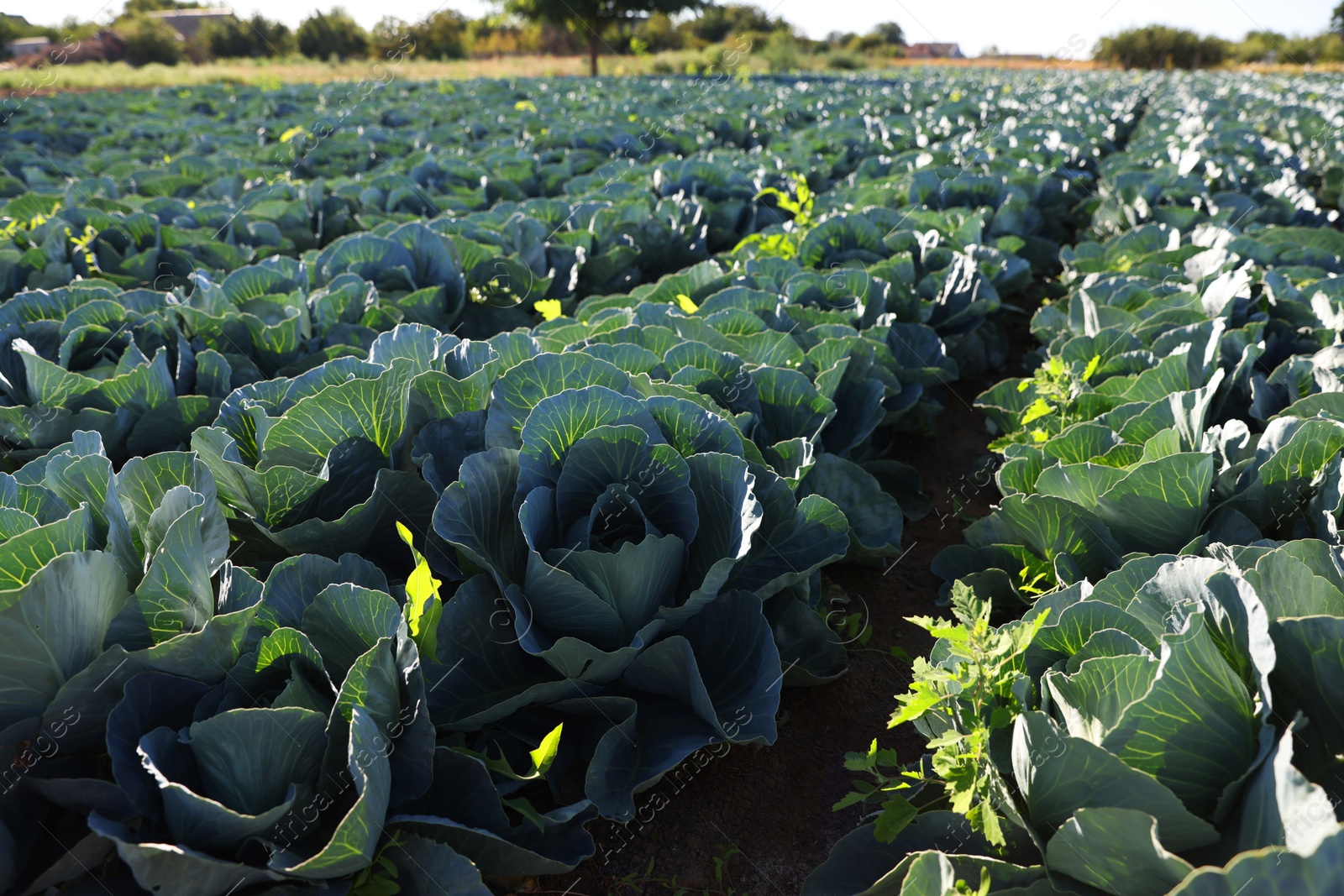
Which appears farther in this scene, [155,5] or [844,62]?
[155,5]

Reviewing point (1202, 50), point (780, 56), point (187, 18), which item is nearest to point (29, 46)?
point (187, 18)

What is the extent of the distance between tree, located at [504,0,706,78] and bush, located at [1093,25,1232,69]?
2731 cm

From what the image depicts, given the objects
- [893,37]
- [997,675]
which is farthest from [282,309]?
[893,37]

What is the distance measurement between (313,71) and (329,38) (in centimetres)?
1539

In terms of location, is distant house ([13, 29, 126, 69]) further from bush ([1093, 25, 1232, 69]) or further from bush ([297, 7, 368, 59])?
bush ([1093, 25, 1232, 69])

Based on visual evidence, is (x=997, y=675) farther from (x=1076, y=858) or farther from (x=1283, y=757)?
(x=1283, y=757)

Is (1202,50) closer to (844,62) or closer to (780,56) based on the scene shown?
(844,62)

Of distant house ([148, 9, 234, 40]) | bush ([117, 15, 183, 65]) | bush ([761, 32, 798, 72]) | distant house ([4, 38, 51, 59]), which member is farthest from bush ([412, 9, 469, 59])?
distant house ([4, 38, 51, 59])

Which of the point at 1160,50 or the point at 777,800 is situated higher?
the point at 1160,50

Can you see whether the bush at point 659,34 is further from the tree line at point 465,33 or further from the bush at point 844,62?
the bush at point 844,62

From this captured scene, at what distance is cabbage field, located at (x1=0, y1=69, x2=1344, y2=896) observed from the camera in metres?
1.27

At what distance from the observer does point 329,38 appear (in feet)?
131

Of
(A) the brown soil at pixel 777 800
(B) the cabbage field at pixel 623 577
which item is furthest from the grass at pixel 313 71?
(A) the brown soil at pixel 777 800

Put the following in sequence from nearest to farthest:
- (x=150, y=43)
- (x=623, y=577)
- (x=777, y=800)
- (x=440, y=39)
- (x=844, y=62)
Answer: (x=623, y=577)
(x=777, y=800)
(x=150, y=43)
(x=844, y=62)
(x=440, y=39)
